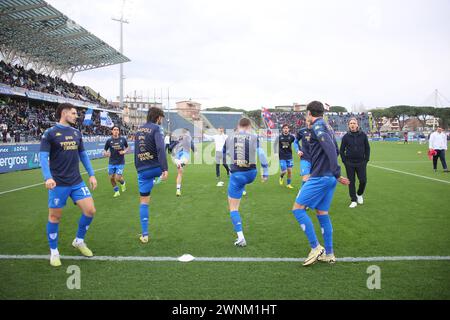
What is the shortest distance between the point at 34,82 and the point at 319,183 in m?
35.1

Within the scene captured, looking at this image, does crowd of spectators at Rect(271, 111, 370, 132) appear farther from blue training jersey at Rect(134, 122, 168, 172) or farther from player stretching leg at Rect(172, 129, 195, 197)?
blue training jersey at Rect(134, 122, 168, 172)

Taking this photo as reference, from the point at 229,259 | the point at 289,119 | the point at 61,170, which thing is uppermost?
the point at 289,119

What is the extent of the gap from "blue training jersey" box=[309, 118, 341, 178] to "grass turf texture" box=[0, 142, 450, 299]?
4.45ft

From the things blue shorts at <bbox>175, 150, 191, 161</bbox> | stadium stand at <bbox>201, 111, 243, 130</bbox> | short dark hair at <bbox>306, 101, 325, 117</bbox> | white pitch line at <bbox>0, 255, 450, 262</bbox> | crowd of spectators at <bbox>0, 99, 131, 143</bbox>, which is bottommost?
white pitch line at <bbox>0, 255, 450, 262</bbox>

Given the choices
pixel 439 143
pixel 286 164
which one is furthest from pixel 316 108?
pixel 439 143

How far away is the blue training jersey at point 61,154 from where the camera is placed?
14.7ft

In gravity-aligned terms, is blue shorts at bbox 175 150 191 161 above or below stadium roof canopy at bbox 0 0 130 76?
below

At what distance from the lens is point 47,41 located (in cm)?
3291

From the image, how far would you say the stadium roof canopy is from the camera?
1031 inches

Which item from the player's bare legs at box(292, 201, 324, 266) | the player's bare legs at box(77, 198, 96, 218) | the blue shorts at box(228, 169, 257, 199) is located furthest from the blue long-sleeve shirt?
the player's bare legs at box(292, 201, 324, 266)

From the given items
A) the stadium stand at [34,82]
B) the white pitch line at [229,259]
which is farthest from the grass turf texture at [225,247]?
the stadium stand at [34,82]

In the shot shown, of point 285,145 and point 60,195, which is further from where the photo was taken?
point 285,145

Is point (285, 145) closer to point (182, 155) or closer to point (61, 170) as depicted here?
point (182, 155)
